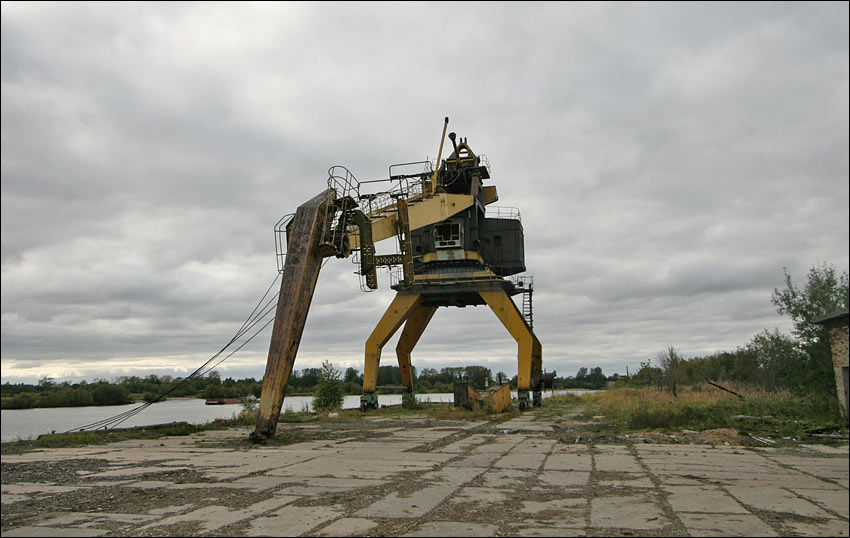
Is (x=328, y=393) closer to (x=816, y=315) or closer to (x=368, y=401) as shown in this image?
(x=368, y=401)

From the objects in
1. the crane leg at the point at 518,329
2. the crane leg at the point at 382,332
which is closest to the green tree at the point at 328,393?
the crane leg at the point at 382,332

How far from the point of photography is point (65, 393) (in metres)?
14.3

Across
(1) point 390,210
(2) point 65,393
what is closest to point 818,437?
(1) point 390,210

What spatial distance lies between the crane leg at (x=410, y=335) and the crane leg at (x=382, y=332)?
273 cm

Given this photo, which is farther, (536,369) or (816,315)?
(536,369)

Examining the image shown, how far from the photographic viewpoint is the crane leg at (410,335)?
98.6 feet

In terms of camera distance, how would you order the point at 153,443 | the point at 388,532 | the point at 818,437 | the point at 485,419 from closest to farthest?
the point at 388,532
the point at 818,437
the point at 153,443
the point at 485,419

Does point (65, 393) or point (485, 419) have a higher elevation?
point (65, 393)

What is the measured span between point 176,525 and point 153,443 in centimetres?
900

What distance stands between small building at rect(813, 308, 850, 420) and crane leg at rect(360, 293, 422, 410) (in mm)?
17300

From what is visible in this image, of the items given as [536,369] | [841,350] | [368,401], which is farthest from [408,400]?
[841,350]

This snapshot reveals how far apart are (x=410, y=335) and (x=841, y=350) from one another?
20851mm

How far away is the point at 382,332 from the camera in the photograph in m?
27.1

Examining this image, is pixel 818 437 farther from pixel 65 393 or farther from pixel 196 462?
pixel 65 393
